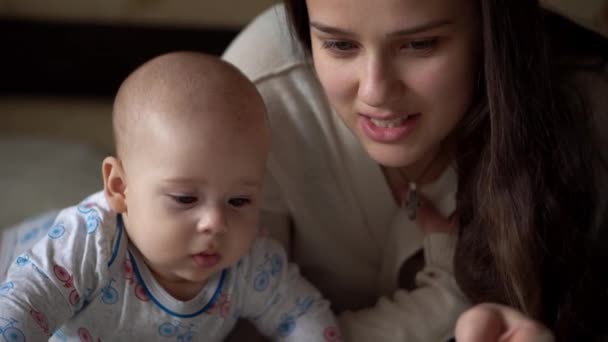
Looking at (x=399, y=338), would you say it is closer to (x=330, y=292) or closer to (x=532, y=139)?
(x=330, y=292)

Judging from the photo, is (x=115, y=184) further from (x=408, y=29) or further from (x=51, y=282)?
(x=408, y=29)

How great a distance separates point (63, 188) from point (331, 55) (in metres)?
0.76

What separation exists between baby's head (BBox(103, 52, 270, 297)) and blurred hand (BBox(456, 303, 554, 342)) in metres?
0.28

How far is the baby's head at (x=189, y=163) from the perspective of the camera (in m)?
0.91

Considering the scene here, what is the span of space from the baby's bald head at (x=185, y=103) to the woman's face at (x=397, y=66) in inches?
4.9

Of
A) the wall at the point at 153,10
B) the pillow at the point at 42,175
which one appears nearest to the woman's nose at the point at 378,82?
the pillow at the point at 42,175

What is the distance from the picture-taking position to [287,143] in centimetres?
117

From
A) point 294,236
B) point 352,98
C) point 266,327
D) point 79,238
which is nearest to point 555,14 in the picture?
point 352,98

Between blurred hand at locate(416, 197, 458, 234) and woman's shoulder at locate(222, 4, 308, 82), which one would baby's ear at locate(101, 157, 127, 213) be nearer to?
woman's shoulder at locate(222, 4, 308, 82)

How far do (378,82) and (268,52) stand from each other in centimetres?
26

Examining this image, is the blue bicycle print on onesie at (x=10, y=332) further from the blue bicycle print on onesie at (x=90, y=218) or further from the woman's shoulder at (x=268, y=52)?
the woman's shoulder at (x=268, y=52)

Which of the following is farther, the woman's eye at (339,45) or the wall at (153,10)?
the wall at (153,10)

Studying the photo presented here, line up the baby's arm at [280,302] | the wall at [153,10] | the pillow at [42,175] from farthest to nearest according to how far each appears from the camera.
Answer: the wall at [153,10]
the pillow at [42,175]
the baby's arm at [280,302]

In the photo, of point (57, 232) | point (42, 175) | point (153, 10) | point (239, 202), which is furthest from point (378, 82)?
point (153, 10)
